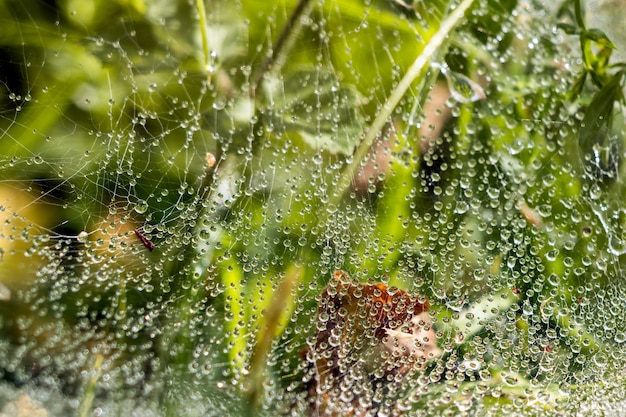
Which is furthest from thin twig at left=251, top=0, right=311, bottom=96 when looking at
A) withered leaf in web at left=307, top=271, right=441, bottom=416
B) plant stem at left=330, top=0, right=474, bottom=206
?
withered leaf in web at left=307, top=271, right=441, bottom=416

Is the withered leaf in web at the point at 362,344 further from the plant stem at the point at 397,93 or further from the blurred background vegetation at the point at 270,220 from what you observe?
the plant stem at the point at 397,93

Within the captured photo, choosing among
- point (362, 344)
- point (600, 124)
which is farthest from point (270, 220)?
point (600, 124)

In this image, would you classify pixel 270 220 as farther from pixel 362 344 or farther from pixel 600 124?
pixel 600 124

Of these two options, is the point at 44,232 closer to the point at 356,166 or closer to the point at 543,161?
the point at 356,166

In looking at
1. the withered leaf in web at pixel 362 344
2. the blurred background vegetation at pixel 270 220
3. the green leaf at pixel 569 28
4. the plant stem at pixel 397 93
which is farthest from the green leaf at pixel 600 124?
the withered leaf in web at pixel 362 344

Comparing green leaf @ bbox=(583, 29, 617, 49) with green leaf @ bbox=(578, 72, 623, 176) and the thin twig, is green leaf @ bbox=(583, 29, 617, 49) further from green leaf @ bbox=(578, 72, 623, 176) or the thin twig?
the thin twig

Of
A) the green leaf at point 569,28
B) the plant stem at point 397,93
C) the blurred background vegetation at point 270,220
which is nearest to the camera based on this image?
the blurred background vegetation at point 270,220

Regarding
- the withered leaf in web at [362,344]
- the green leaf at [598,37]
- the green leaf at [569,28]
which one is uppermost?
the green leaf at [598,37]

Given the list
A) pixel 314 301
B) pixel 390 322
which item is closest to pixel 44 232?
pixel 314 301
